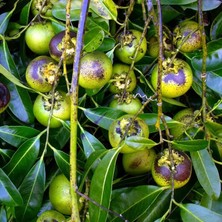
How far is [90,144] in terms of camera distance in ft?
3.26

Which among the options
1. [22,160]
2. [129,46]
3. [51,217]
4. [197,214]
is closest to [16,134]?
[22,160]

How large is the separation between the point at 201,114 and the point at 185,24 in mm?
194

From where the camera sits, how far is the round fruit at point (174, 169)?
36.9 inches

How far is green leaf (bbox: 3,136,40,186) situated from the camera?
3.27 ft

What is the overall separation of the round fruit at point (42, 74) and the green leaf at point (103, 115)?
0.31 feet

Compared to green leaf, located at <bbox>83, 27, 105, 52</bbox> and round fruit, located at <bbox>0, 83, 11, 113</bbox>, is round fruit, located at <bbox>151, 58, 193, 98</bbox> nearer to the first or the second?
green leaf, located at <bbox>83, 27, 105, 52</bbox>

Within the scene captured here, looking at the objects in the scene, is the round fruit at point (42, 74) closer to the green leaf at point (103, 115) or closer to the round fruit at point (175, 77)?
the green leaf at point (103, 115)

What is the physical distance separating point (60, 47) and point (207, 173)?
367mm

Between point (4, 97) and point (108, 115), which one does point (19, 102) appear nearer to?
point (4, 97)

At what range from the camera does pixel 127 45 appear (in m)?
1.02

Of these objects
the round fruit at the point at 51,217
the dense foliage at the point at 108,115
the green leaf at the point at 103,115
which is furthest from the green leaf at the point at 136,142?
the round fruit at the point at 51,217

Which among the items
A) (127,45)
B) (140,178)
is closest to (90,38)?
(127,45)

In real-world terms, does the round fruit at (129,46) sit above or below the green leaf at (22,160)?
above

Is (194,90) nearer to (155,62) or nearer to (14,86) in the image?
(155,62)
